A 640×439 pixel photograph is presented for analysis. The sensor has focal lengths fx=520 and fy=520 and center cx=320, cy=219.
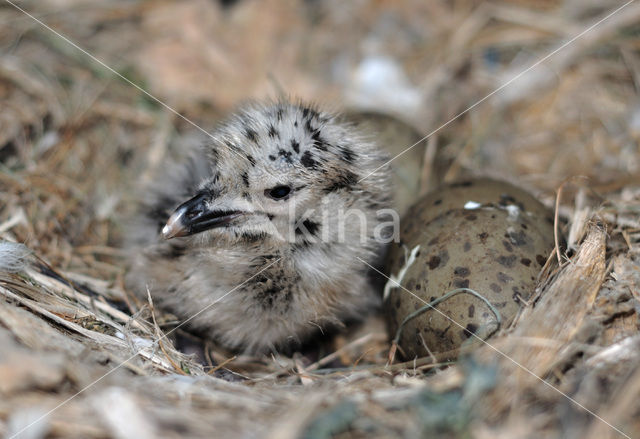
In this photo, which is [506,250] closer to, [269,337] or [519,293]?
[519,293]

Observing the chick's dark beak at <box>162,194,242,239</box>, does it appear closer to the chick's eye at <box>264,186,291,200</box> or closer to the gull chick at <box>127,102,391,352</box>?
the gull chick at <box>127,102,391,352</box>

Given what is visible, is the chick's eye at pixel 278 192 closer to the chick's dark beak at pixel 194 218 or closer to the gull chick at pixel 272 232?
the gull chick at pixel 272 232

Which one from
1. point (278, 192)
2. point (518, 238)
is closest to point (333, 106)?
point (278, 192)

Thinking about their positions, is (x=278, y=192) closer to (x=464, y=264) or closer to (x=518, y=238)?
(x=464, y=264)

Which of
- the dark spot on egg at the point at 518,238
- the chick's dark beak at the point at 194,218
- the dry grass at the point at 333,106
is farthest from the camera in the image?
the dark spot on egg at the point at 518,238

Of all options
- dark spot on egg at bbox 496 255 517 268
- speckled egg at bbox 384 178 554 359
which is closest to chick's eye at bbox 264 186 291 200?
speckled egg at bbox 384 178 554 359

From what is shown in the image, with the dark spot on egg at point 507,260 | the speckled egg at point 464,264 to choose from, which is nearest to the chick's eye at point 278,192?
the speckled egg at point 464,264
